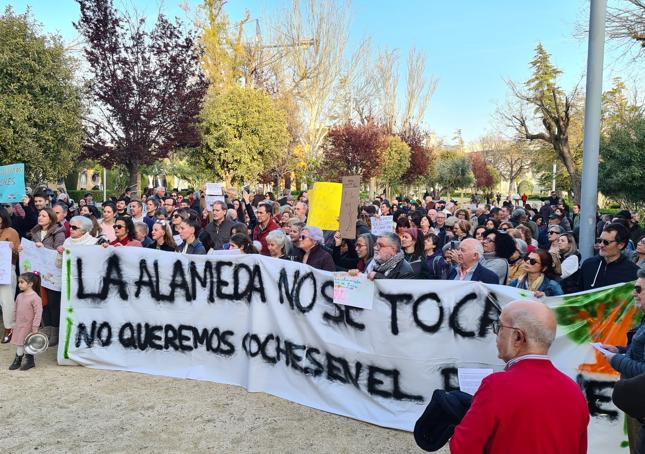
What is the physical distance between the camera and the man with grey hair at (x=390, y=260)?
16.3 ft

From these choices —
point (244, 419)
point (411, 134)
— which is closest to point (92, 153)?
point (244, 419)

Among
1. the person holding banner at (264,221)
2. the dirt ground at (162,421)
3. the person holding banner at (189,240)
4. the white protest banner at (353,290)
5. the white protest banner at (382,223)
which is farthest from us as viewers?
the white protest banner at (382,223)

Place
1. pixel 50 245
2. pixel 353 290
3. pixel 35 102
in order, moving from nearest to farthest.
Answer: pixel 353 290 < pixel 50 245 < pixel 35 102

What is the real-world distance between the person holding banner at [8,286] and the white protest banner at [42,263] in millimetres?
231

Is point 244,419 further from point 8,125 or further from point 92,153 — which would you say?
point 92,153

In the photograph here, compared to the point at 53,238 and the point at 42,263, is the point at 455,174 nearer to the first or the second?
the point at 53,238

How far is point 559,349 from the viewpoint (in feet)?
12.8

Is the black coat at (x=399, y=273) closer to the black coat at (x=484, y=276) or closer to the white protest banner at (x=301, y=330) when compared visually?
the white protest banner at (x=301, y=330)

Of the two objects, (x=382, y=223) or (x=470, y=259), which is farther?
(x=382, y=223)

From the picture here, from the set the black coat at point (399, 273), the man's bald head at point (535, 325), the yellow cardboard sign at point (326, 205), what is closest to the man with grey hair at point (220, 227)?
the yellow cardboard sign at point (326, 205)

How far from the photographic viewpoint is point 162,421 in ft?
15.1

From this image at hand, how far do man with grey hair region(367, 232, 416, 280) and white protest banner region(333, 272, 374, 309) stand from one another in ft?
0.97

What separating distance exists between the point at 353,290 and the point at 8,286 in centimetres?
448

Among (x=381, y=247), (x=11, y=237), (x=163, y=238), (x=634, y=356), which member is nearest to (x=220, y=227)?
(x=163, y=238)
